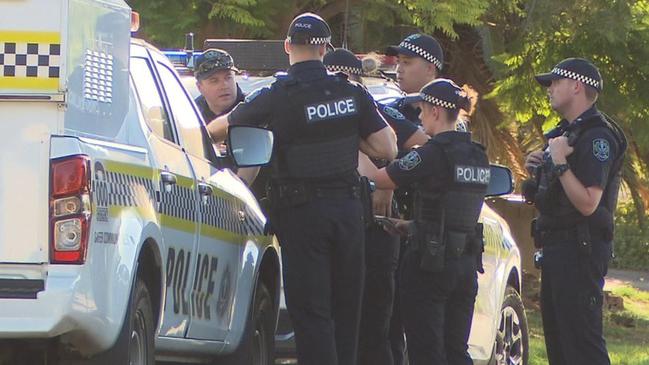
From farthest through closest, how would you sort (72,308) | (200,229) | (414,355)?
(414,355)
(200,229)
(72,308)

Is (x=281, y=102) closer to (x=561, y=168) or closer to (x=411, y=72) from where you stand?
(x=411, y=72)

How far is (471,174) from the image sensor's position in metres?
7.59

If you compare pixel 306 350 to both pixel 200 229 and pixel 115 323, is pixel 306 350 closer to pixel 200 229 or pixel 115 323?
pixel 200 229

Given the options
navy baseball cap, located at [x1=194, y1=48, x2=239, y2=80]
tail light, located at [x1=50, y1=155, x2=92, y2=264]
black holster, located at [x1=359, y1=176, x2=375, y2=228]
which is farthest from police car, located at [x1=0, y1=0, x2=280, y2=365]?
navy baseball cap, located at [x1=194, y1=48, x2=239, y2=80]

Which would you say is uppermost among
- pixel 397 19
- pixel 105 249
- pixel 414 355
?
pixel 397 19

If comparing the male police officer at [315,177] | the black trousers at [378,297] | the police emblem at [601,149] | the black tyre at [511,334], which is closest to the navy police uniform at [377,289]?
the black trousers at [378,297]

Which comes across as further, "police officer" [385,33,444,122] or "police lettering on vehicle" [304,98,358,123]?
"police officer" [385,33,444,122]

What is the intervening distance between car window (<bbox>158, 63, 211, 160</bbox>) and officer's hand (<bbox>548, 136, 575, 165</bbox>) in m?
1.89

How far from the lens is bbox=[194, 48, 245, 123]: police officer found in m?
8.91

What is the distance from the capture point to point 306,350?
7.17 meters

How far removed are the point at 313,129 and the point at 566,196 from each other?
1.69 metres

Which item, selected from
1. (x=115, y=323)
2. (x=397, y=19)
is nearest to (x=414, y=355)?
(x=115, y=323)

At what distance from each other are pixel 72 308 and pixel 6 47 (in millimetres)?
963

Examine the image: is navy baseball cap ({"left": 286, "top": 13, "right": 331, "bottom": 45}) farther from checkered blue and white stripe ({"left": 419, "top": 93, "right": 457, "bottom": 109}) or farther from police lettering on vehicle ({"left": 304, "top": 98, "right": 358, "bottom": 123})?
checkered blue and white stripe ({"left": 419, "top": 93, "right": 457, "bottom": 109})
